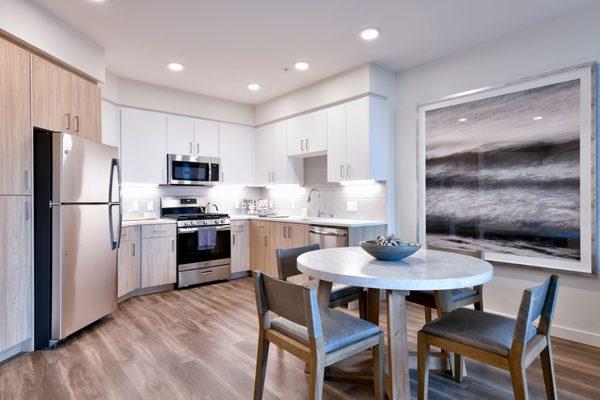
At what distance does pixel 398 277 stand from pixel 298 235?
2656 millimetres

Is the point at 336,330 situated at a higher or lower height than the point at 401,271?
lower

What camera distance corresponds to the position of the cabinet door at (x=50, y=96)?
2.67 meters

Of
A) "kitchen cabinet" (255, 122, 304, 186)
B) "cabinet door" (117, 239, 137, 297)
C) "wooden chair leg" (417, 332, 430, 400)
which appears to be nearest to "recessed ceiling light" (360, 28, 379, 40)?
"kitchen cabinet" (255, 122, 304, 186)

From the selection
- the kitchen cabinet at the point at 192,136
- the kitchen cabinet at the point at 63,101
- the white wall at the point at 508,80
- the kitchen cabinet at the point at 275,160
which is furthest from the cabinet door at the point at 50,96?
the white wall at the point at 508,80

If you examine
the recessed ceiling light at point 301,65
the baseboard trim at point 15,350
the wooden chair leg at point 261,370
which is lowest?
the baseboard trim at point 15,350

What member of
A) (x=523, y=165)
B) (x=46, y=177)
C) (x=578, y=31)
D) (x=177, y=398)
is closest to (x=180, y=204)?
(x=46, y=177)

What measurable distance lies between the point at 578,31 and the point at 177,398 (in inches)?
157

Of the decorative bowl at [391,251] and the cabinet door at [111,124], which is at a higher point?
the cabinet door at [111,124]

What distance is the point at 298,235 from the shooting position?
4.23 m

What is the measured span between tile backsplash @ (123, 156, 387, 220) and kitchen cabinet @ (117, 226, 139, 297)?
25.2 inches

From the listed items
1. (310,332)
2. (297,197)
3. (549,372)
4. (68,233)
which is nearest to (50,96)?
(68,233)

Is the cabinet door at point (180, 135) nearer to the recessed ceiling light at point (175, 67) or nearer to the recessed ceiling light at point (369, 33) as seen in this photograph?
the recessed ceiling light at point (175, 67)

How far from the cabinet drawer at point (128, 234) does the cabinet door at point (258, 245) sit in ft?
5.27

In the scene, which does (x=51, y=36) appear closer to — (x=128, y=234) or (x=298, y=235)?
(x=128, y=234)
